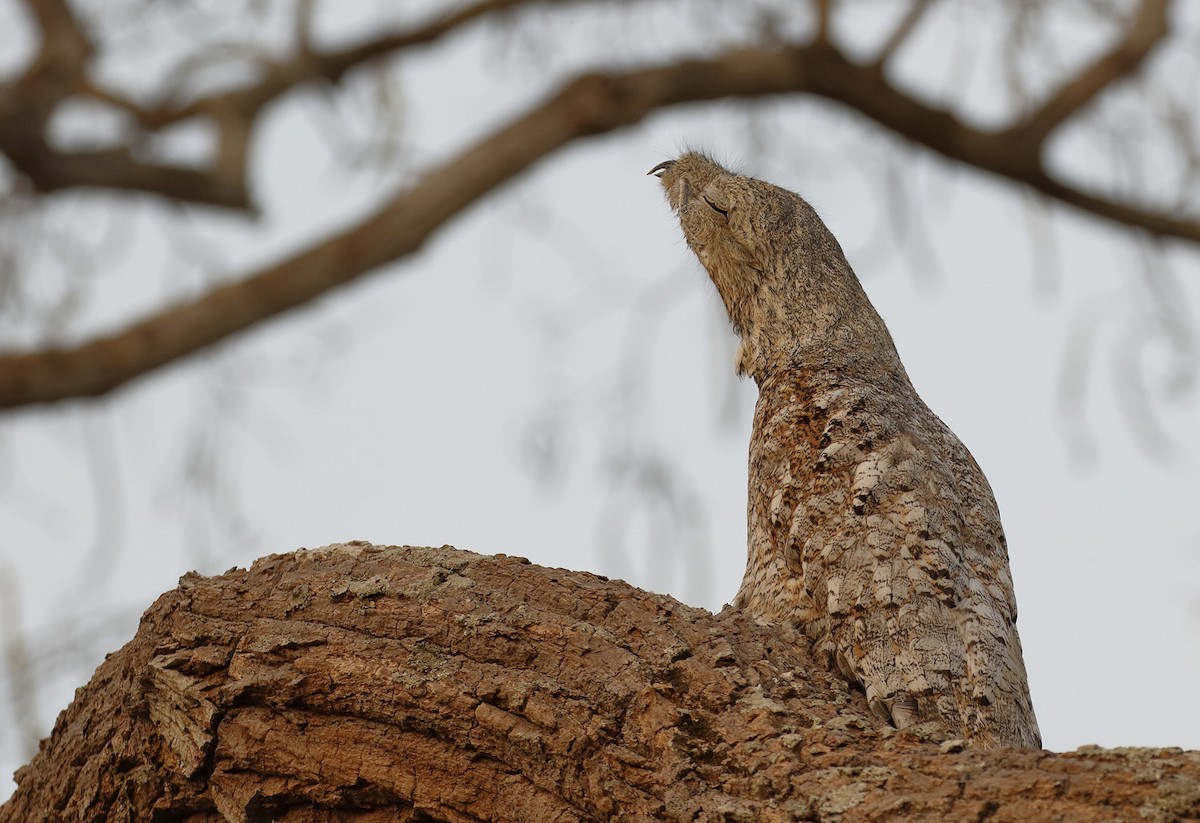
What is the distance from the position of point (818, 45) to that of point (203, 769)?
10.2ft

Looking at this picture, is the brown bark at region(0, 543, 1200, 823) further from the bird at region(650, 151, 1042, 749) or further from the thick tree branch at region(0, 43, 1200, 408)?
the thick tree branch at region(0, 43, 1200, 408)

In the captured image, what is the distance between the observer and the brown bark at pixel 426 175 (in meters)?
2.32

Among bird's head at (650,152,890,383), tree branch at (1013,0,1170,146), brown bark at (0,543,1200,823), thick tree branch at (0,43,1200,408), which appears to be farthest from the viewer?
tree branch at (1013,0,1170,146)

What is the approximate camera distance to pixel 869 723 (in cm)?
290

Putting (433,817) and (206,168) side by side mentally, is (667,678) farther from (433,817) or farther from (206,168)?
(206,168)

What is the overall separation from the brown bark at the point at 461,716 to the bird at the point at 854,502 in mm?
193

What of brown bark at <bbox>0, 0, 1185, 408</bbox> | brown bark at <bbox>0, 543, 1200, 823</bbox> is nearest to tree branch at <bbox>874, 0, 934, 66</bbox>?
brown bark at <bbox>0, 0, 1185, 408</bbox>

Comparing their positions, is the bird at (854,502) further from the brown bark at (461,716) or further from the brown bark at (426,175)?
the brown bark at (426,175)

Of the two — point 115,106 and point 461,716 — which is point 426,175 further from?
point 461,716

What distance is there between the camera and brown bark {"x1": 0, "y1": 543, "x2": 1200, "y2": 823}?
2.77m

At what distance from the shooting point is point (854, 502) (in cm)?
359

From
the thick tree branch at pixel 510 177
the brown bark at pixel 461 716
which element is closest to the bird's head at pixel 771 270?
the thick tree branch at pixel 510 177

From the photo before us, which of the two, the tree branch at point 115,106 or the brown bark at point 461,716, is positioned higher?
the tree branch at point 115,106

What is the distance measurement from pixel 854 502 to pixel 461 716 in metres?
1.27
